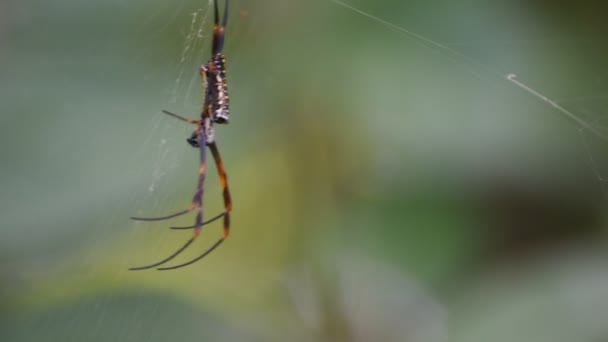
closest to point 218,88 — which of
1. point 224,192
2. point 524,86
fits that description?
point 224,192

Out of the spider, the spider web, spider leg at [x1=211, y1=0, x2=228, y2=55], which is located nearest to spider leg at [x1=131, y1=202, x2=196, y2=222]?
the spider

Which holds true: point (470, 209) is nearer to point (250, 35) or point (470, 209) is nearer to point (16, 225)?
point (250, 35)

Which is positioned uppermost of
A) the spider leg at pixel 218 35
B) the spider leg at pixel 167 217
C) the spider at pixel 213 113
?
the spider leg at pixel 218 35

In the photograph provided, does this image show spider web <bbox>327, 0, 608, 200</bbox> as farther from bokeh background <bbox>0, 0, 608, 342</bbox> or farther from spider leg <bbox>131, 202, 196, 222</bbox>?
spider leg <bbox>131, 202, 196, 222</bbox>

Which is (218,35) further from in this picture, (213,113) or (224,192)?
(224,192)

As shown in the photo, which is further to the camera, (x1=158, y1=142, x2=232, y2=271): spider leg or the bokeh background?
(x1=158, y1=142, x2=232, y2=271): spider leg

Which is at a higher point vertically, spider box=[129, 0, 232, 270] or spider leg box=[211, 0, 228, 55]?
spider leg box=[211, 0, 228, 55]

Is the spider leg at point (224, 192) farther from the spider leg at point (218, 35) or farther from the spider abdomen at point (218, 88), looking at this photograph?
the spider leg at point (218, 35)

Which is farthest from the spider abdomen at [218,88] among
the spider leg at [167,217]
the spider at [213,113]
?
the spider leg at [167,217]
